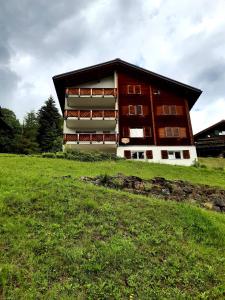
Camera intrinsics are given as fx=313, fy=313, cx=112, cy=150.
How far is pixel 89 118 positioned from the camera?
37125mm

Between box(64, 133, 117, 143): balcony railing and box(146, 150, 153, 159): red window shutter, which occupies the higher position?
box(64, 133, 117, 143): balcony railing

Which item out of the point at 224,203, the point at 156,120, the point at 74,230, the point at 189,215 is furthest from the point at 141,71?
the point at 74,230

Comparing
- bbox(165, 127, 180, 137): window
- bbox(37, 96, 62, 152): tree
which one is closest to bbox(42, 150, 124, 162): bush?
bbox(165, 127, 180, 137): window

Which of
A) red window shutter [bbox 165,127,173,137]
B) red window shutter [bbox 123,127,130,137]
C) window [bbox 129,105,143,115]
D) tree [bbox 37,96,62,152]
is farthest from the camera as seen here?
tree [bbox 37,96,62,152]

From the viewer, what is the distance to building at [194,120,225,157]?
48062 millimetres

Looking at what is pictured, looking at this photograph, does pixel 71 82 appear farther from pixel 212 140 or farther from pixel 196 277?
pixel 196 277

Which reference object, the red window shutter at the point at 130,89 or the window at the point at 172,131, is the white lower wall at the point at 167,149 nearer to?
the window at the point at 172,131

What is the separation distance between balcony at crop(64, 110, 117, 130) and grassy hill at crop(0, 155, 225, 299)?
21483 mm

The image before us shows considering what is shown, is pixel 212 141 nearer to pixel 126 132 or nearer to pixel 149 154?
pixel 149 154

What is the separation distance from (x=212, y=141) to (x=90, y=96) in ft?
70.5

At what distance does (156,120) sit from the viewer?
1554 inches

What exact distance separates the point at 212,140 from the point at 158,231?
3942 cm

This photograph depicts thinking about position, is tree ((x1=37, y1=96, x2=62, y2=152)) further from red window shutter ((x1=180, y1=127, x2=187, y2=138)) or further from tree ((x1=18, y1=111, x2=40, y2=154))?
red window shutter ((x1=180, y1=127, x2=187, y2=138))

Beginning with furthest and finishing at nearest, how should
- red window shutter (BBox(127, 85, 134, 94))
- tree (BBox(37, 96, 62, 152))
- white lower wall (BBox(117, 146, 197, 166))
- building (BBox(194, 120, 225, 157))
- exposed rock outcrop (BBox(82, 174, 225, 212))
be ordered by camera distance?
1. tree (BBox(37, 96, 62, 152))
2. building (BBox(194, 120, 225, 157))
3. red window shutter (BBox(127, 85, 134, 94))
4. white lower wall (BBox(117, 146, 197, 166))
5. exposed rock outcrop (BBox(82, 174, 225, 212))
